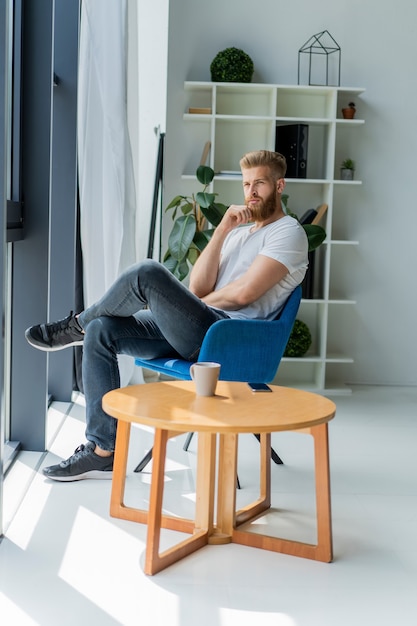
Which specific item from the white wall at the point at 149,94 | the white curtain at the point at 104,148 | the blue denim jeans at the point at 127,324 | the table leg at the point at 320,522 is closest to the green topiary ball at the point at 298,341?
the white wall at the point at 149,94

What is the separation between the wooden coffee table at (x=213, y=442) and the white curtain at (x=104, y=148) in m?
1.37

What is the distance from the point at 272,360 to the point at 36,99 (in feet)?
4.38

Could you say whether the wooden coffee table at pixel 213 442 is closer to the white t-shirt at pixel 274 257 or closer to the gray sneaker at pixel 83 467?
the gray sneaker at pixel 83 467

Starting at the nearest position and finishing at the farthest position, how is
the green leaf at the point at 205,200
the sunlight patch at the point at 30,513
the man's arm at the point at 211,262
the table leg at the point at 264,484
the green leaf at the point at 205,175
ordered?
the sunlight patch at the point at 30,513 < the table leg at the point at 264,484 < the man's arm at the point at 211,262 < the green leaf at the point at 205,200 < the green leaf at the point at 205,175

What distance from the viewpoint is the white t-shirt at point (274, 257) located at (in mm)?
3049

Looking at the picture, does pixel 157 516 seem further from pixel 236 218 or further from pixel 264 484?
pixel 236 218

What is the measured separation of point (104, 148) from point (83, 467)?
4.84 ft

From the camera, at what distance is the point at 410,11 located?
16.6ft

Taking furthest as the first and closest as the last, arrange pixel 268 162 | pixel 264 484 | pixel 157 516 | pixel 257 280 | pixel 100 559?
pixel 268 162
pixel 257 280
pixel 264 484
pixel 100 559
pixel 157 516

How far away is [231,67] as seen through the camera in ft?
15.9

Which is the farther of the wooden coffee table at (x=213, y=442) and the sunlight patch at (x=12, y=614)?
the wooden coffee table at (x=213, y=442)

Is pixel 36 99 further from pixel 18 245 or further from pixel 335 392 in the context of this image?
pixel 335 392

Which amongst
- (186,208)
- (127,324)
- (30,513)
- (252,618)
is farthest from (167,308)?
(186,208)

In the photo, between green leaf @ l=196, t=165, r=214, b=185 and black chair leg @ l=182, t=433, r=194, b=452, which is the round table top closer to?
black chair leg @ l=182, t=433, r=194, b=452
